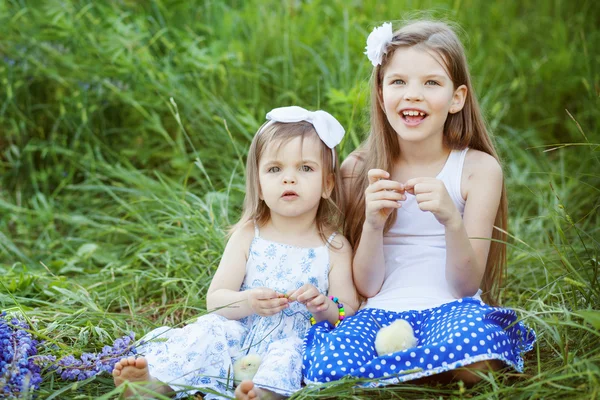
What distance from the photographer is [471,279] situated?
2334 millimetres

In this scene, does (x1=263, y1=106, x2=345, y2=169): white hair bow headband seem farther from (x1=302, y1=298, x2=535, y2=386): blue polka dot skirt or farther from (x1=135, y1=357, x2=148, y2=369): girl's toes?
(x1=135, y1=357, x2=148, y2=369): girl's toes

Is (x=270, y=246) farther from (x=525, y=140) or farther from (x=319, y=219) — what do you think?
(x=525, y=140)

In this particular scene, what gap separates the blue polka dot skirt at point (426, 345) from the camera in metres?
2.01

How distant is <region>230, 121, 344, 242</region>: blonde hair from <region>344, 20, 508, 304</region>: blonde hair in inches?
3.6

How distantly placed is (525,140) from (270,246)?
2.84 m

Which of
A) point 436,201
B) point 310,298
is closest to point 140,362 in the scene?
point 310,298

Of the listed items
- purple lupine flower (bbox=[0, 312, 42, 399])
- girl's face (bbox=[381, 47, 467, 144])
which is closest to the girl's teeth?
girl's face (bbox=[381, 47, 467, 144])

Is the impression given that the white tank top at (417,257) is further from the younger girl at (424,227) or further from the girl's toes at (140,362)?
the girl's toes at (140,362)

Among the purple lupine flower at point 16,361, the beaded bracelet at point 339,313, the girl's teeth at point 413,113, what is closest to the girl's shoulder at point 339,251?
the beaded bracelet at point 339,313

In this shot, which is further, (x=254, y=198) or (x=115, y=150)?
(x=115, y=150)

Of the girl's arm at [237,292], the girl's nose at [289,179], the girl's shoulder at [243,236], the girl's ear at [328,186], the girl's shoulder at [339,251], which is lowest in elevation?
the girl's arm at [237,292]

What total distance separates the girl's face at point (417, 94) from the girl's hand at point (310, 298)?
0.60m

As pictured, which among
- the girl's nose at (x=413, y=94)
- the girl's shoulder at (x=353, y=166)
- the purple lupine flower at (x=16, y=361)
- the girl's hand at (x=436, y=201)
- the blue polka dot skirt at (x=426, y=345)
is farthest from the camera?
the girl's shoulder at (x=353, y=166)

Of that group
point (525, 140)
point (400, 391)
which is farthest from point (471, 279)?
point (525, 140)
